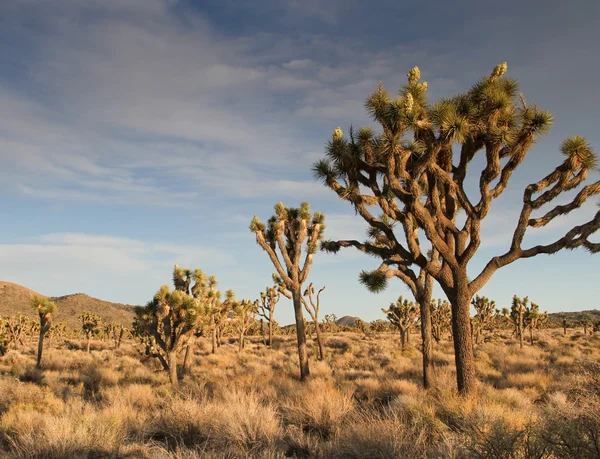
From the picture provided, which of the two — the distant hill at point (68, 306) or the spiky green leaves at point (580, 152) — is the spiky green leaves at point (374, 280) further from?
the distant hill at point (68, 306)

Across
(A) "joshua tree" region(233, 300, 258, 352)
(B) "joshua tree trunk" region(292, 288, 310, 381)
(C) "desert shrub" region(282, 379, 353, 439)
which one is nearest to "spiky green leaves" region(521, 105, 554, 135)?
(C) "desert shrub" region(282, 379, 353, 439)

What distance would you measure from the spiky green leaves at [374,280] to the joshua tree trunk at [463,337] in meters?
2.62

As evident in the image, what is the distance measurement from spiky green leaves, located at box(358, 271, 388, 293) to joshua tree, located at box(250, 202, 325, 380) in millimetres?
4892

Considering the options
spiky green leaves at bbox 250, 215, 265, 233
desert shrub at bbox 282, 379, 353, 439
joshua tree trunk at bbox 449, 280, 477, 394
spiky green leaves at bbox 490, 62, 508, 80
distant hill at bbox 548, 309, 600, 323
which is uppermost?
spiky green leaves at bbox 490, 62, 508, 80

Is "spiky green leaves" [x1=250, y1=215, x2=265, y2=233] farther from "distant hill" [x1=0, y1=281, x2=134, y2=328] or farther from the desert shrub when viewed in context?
"distant hill" [x1=0, y1=281, x2=134, y2=328]

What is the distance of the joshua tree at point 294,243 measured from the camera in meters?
16.8

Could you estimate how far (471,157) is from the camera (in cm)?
1098

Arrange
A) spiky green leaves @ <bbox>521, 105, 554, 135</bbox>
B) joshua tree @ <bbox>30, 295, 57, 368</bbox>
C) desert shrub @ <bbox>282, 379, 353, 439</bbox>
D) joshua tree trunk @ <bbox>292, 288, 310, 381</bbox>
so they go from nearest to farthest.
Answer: desert shrub @ <bbox>282, 379, 353, 439</bbox>
spiky green leaves @ <bbox>521, 105, 554, 135</bbox>
joshua tree trunk @ <bbox>292, 288, 310, 381</bbox>
joshua tree @ <bbox>30, 295, 57, 368</bbox>

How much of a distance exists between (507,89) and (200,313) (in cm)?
1270

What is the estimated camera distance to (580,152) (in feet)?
32.7

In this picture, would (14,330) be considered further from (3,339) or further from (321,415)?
(321,415)

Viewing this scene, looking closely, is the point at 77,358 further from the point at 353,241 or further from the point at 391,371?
the point at 353,241

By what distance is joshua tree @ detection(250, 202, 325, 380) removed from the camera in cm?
1677

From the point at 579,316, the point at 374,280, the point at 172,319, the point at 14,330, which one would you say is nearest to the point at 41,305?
the point at 172,319
